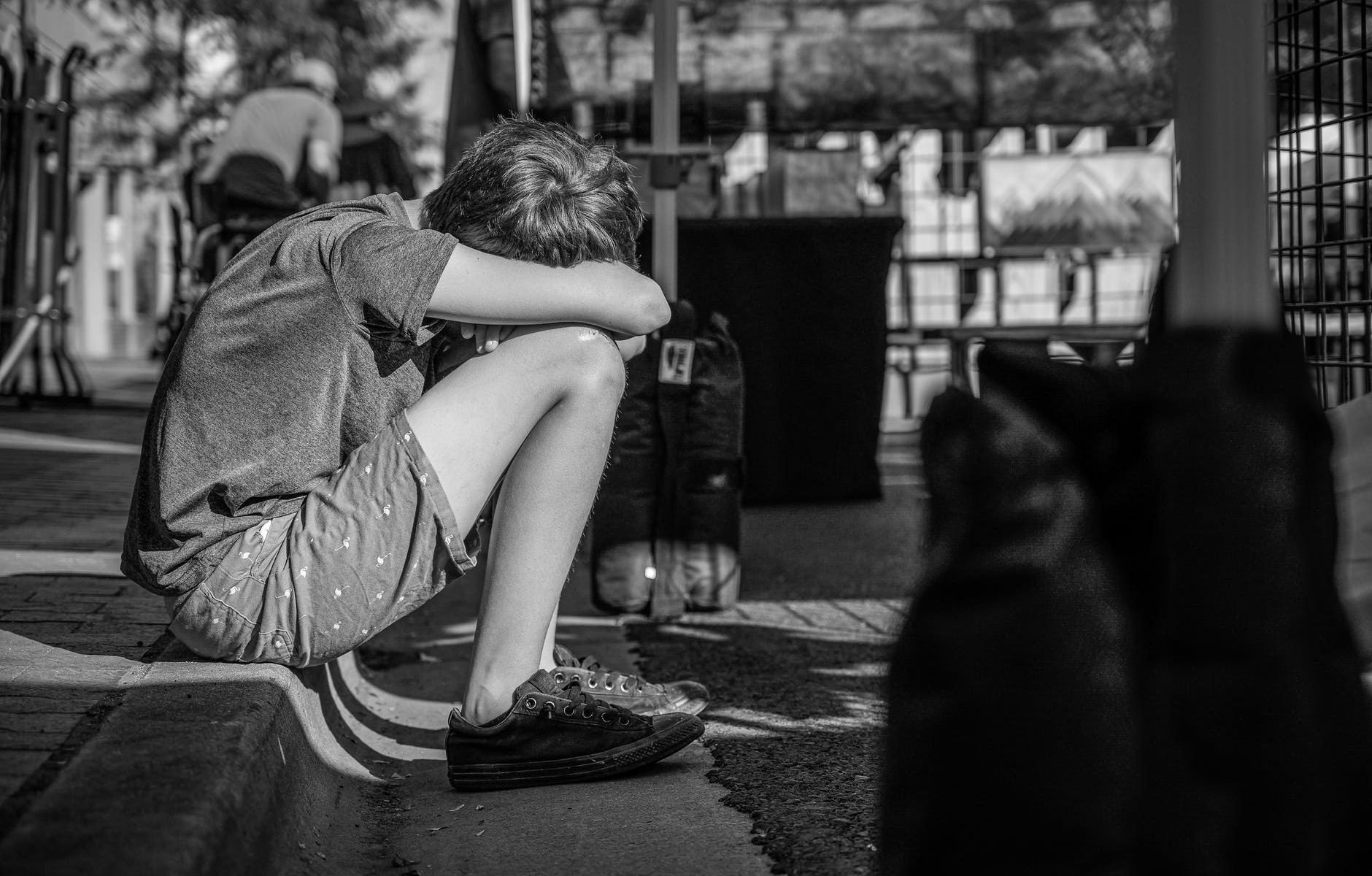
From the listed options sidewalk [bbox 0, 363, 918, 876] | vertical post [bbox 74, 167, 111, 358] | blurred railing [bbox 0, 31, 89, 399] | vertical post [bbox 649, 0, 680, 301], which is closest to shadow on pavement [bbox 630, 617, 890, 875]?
sidewalk [bbox 0, 363, 918, 876]

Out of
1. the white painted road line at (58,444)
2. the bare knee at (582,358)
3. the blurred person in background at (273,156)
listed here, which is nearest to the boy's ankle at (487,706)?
the bare knee at (582,358)

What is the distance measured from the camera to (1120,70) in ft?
15.5

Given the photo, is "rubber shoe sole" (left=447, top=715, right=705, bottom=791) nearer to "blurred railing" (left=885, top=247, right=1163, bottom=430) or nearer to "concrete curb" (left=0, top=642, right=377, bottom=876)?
"concrete curb" (left=0, top=642, right=377, bottom=876)

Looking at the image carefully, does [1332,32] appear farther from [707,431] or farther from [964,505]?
[964,505]

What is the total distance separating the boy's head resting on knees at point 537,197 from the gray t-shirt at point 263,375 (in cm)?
11

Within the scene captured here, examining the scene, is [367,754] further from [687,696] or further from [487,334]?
[487,334]

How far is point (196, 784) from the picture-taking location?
4.93ft

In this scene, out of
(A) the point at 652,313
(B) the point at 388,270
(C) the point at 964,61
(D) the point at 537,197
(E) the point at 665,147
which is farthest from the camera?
(C) the point at 964,61

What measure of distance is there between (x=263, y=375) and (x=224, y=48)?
15.7 metres

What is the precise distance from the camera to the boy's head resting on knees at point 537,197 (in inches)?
82.9

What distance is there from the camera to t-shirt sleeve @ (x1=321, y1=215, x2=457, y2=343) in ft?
6.53

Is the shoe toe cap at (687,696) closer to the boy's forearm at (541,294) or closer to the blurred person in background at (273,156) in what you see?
the boy's forearm at (541,294)

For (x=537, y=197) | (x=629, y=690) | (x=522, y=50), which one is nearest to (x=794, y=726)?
(x=629, y=690)

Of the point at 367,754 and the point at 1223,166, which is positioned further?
the point at 367,754
